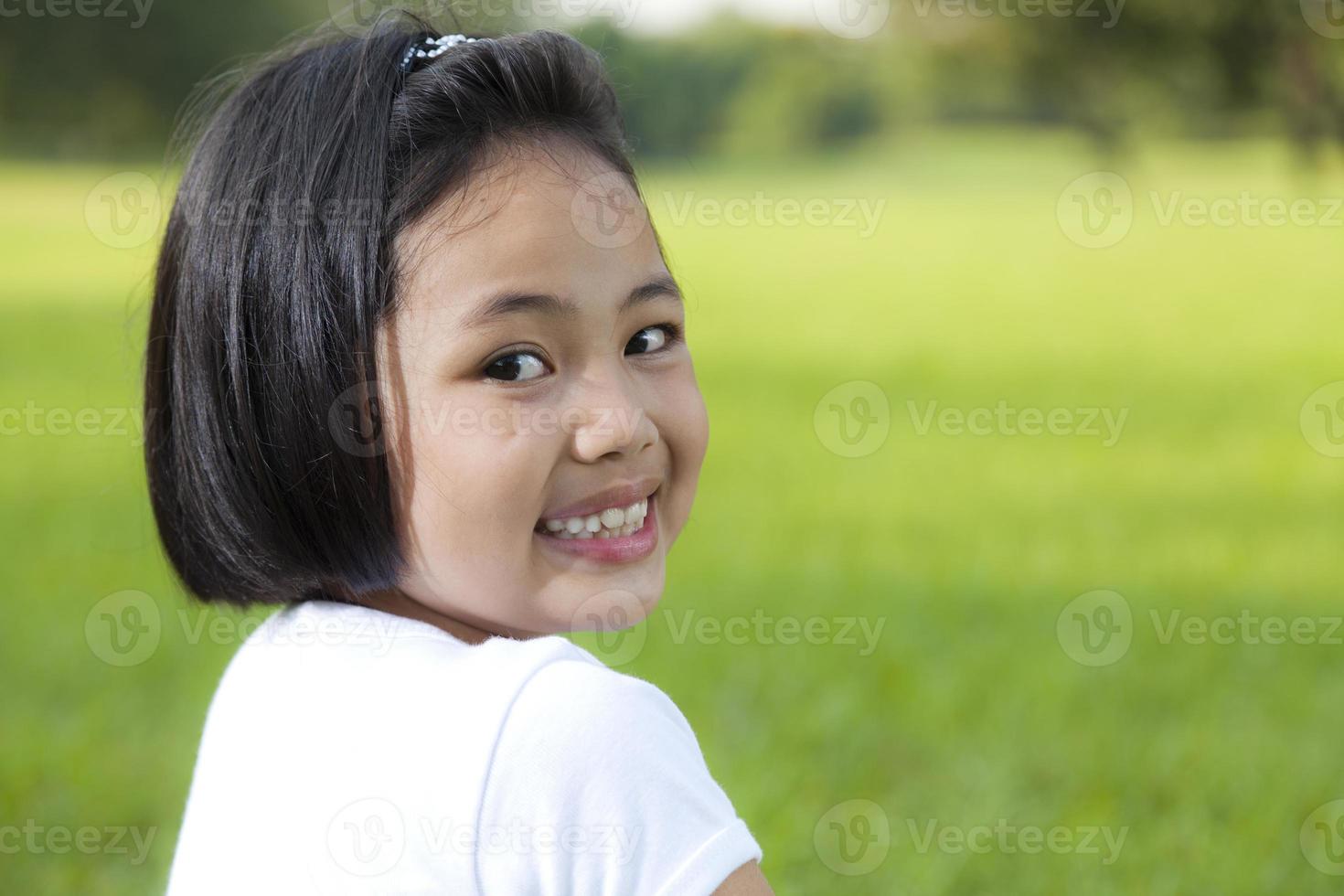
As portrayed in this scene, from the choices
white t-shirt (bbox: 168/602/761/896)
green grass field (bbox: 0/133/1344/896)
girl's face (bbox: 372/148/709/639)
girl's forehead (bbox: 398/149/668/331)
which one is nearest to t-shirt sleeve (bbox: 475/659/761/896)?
white t-shirt (bbox: 168/602/761/896)

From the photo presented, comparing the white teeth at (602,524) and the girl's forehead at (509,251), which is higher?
the girl's forehead at (509,251)

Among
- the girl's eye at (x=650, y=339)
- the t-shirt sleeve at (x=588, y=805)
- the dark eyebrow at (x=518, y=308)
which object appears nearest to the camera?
the t-shirt sleeve at (x=588, y=805)

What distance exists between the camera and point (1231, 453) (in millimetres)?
5656

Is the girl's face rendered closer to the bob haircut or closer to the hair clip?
the bob haircut

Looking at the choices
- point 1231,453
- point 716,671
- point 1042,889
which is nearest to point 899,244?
point 1231,453

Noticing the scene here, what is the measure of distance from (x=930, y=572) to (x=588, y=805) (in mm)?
3396

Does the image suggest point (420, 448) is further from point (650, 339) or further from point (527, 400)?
point (650, 339)

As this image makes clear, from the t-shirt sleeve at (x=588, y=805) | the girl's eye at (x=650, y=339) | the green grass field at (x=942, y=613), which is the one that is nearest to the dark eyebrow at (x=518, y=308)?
the girl's eye at (x=650, y=339)

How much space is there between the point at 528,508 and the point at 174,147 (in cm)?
80

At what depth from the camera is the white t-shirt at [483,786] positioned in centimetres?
A: 98

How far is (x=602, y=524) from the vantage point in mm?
1271

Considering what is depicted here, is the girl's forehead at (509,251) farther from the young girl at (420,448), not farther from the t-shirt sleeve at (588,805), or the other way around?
the t-shirt sleeve at (588,805)

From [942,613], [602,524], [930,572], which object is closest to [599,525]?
[602,524]

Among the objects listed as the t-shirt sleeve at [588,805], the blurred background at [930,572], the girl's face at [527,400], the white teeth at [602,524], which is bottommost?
the blurred background at [930,572]
